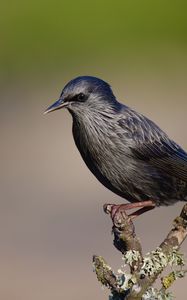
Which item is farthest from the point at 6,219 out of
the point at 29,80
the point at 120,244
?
the point at 120,244

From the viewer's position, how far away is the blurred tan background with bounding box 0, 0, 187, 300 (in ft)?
38.8

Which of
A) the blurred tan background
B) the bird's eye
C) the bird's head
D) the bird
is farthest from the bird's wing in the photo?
the blurred tan background

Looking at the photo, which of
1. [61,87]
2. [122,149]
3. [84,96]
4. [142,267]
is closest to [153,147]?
[122,149]

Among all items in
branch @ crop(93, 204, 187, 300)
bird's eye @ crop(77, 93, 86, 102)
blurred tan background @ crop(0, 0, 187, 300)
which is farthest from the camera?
blurred tan background @ crop(0, 0, 187, 300)

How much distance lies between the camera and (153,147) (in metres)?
6.56

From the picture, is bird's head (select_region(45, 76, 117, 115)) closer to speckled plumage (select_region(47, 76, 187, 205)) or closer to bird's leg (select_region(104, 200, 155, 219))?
speckled plumage (select_region(47, 76, 187, 205))

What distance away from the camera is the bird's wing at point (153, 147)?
651 centimetres

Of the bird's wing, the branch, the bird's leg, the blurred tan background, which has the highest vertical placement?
the blurred tan background

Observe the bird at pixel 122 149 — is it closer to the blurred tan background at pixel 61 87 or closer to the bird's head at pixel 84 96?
the bird's head at pixel 84 96

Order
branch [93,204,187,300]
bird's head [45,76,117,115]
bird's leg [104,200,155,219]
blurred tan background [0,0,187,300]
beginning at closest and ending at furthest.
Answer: branch [93,204,187,300], bird's leg [104,200,155,219], bird's head [45,76,117,115], blurred tan background [0,0,187,300]

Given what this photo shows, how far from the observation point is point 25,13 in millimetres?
15312

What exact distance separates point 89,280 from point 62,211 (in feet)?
8.77

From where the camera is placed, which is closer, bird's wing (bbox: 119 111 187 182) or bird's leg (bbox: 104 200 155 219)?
bird's leg (bbox: 104 200 155 219)

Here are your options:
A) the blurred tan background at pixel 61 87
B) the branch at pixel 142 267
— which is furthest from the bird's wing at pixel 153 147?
the blurred tan background at pixel 61 87
